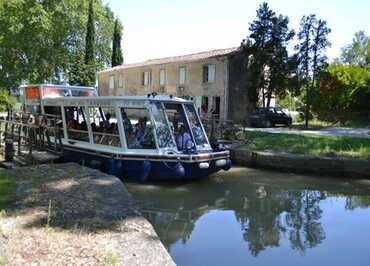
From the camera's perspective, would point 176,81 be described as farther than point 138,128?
Yes

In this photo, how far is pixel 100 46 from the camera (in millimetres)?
47812

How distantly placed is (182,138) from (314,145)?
636 cm

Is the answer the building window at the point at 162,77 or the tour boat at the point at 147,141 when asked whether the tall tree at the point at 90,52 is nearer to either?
the building window at the point at 162,77

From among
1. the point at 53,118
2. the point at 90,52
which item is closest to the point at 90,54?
the point at 90,52

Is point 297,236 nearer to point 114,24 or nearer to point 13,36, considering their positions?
point 13,36

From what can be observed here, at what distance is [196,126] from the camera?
1305 centimetres

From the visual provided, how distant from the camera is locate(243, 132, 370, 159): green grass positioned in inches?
617

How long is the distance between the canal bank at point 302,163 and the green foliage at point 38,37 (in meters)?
24.3

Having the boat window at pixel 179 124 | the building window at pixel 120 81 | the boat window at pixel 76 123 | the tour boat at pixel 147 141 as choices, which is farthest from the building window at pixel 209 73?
the boat window at pixel 179 124

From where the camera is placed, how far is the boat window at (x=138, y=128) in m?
12.5

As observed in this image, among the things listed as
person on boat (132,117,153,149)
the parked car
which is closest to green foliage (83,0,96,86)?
the parked car

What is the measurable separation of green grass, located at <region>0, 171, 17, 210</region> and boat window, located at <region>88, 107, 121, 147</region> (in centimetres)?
423

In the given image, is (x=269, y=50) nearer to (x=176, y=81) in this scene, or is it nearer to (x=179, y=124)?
(x=176, y=81)

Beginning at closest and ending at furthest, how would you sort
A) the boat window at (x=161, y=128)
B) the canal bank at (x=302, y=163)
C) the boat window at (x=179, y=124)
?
1. the boat window at (x=161, y=128)
2. the boat window at (x=179, y=124)
3. the canal bank at (x=302, y=163)
